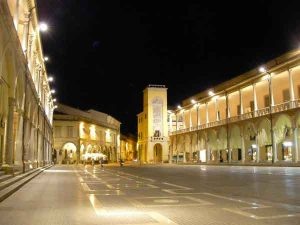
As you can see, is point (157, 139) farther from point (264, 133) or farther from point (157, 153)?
point (264, 133)

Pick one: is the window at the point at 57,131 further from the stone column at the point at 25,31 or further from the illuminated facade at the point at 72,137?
the stone column at the point at 25,31

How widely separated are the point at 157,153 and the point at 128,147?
174 ft

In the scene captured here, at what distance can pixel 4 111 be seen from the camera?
71.5 ft

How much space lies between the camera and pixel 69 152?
81.7 m

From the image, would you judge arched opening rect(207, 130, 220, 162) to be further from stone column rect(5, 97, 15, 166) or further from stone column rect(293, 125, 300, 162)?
stone column rect(5, 97, 15, 166)

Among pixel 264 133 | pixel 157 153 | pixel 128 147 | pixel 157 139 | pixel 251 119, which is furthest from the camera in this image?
pixel 128 147

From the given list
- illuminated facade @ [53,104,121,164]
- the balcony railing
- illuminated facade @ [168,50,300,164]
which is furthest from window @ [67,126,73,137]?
the balcony railing

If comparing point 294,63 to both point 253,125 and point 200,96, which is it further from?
point 200,96

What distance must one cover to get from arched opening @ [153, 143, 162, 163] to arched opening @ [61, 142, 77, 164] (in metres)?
18.5

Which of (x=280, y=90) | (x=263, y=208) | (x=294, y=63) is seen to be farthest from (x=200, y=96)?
(x=263, y=208)

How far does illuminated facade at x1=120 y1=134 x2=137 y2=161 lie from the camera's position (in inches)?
5202

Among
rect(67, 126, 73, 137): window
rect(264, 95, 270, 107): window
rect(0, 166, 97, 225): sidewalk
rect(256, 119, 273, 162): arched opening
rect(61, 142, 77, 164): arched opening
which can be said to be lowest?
rect(0, 166, 97, 225): sidewalk

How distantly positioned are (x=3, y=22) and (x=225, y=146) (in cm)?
4643

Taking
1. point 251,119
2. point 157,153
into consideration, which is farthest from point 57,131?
point 251,119
